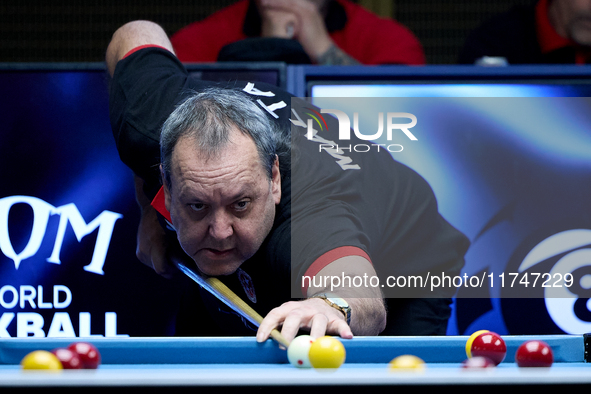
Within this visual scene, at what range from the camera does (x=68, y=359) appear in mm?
1208

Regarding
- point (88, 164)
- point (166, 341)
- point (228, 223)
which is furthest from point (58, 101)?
point (166, 341)

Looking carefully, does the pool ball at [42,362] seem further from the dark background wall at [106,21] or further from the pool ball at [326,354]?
the dark background wall at [106,21]

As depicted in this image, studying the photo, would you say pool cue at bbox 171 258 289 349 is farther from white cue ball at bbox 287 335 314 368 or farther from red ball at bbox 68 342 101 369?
red ball at bbox 68 342 101 369

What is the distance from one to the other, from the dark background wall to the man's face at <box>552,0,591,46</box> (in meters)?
1.41

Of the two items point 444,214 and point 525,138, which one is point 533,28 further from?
point 444,214

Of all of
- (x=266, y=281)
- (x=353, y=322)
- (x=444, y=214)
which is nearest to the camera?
(x=353, y=322)

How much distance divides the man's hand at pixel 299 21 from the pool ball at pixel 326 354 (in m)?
2.26

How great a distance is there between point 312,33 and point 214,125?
161 centimetres

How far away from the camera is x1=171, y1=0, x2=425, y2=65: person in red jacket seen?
327cm

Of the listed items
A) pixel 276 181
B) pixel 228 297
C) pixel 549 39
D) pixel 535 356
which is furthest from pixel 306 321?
pixel 549 39

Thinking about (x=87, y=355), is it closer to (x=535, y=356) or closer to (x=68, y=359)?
(x=68, y=359)

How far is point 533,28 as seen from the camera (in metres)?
3.33

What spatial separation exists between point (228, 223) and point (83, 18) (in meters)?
3.33
